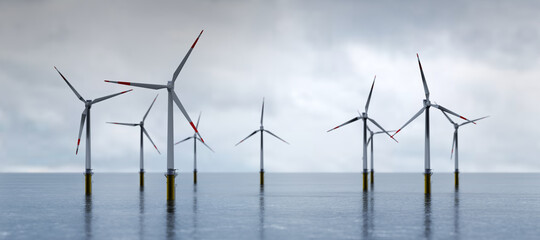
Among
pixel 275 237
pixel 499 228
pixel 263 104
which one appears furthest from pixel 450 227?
pixel 263 104

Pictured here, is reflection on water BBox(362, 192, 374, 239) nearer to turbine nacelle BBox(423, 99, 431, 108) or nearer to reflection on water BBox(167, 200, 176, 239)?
reflection on water BBox(167, 200, 176, 239)

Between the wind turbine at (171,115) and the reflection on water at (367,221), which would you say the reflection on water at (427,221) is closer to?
the reflection on water at (367,221)

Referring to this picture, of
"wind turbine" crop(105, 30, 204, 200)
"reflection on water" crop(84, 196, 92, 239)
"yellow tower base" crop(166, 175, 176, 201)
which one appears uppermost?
"wind turbine" crop(105, 30, 204, 200)

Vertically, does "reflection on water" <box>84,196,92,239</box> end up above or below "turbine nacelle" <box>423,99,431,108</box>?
below

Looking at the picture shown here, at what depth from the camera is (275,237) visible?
41375mm

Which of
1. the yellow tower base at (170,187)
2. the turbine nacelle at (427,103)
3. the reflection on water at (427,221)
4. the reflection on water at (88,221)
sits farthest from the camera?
the turbine nacelle at (427,103)

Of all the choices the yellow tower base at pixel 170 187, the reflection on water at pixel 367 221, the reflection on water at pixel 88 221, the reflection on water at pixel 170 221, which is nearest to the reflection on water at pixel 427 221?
the reflection on water at pixel 367 221

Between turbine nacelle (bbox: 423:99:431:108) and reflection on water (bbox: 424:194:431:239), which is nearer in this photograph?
reflection on water (bbox: 424:194:431:239)

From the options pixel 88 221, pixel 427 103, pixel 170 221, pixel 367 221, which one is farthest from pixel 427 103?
pixel 88 221

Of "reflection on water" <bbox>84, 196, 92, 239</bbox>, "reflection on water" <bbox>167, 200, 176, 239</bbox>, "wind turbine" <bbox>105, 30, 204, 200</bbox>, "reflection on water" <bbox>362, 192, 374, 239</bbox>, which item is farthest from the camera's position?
"wind turbine" <bbox>105, 30, 204, 200</bbox>

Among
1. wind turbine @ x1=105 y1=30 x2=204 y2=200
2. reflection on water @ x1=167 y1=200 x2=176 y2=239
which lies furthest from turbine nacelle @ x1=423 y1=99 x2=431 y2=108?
reflection on water @ x1=167 y1=200 x2=176 y2=239

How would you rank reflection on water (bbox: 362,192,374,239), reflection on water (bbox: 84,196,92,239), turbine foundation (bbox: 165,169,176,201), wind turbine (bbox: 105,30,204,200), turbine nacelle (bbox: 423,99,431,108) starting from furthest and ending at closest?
turbine nacelle (bbox: 423,99,431,108)
turbine foundation (bbox: 165,169,176,201)
wind turbine (bbox: 105,30,204,200)
reflection on water (bbox: 84,196,92,239)
reflection on water (bbox: 362,192,374,239)

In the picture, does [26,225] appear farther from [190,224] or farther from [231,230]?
[231,230]

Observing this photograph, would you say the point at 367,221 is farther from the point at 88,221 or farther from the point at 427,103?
the point at 427,103
